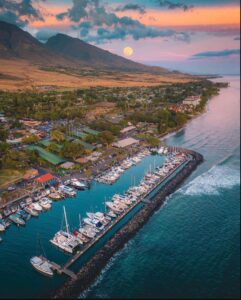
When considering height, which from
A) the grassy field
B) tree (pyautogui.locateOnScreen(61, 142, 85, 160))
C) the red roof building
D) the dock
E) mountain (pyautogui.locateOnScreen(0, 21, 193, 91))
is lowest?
the dock

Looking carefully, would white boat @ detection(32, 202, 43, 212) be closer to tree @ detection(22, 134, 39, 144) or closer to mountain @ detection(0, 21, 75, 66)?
tree @ detection(22, 134, 39, 144)

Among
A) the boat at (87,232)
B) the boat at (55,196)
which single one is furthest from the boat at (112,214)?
the boat at (55,196)

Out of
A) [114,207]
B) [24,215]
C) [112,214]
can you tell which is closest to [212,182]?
[114,207]

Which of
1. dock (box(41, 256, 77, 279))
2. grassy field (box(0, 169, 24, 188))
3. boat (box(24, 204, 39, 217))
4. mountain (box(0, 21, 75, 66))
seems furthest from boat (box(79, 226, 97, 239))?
mountain (box(0, 21, 75, 66))

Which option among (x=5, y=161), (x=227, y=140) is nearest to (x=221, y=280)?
(x=5, y=161)

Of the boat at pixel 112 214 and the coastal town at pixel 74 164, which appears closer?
the coastal town at pixel 74 164

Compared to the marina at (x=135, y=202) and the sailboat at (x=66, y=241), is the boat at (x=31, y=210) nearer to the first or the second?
the sailboat at (x=66, y=241)

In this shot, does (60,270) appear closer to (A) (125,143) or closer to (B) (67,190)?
(B) (67,190)
